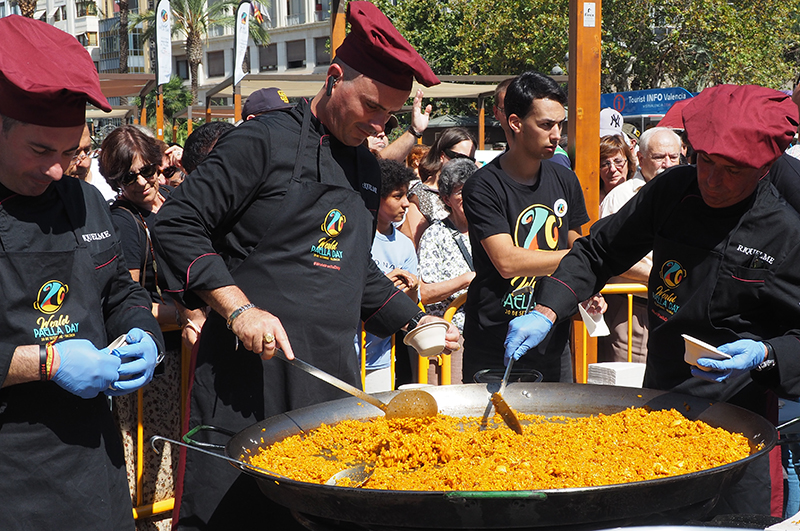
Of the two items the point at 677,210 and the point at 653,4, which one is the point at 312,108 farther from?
the point at 653,4

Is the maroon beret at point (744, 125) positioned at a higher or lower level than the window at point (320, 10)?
lower

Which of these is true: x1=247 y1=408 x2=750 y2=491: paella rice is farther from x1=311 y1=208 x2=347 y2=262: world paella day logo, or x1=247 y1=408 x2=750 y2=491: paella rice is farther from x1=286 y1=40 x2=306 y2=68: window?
x1=286 y1=40 x2=306 y2=68: window

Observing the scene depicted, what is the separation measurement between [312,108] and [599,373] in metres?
2.25

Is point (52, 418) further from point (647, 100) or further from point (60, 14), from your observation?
point (60, 14)

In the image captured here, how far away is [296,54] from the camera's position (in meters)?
49.2

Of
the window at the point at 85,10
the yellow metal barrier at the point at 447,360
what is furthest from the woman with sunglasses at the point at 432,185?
the window at the point at 85,10

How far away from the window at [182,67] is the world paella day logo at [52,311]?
55.9 m

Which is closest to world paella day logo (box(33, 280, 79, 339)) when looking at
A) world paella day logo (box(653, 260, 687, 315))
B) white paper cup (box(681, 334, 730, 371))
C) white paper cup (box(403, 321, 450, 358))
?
white paper cup (box(403, 321, 450, 358))

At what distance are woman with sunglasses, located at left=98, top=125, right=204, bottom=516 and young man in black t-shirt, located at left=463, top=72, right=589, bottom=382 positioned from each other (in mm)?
1377

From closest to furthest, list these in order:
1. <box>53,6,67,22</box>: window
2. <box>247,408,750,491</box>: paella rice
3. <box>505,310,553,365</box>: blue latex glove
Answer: <box>247,408,750,491</box>: paella rice, <box>505,310,553,365</box>: blue latex glove, <box>53,6,67,22</box>: window

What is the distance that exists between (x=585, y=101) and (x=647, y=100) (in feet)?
47.0

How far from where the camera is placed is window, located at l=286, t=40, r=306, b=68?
48656 millimetres

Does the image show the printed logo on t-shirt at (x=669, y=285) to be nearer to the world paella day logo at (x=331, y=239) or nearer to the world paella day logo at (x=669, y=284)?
the world paella day logo at (x=669, y=284)

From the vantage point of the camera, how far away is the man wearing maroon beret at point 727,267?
2281 millimetres
